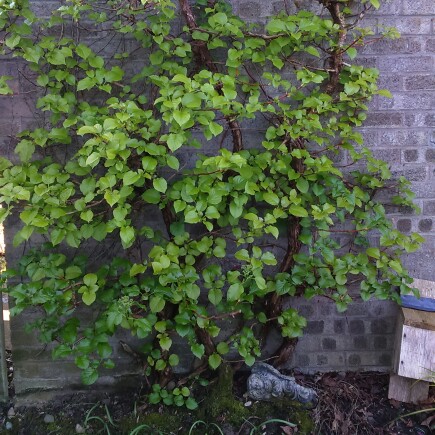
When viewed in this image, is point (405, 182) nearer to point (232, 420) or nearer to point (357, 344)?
point (357, 344)

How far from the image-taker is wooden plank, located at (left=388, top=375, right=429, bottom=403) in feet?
9.41

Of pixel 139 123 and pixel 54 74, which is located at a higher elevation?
pixel 54 74

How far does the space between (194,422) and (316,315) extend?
2.88ft

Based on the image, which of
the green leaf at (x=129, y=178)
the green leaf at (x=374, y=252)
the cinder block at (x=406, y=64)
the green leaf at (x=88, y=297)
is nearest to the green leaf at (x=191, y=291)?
the green leaf at (x=88, y=297)

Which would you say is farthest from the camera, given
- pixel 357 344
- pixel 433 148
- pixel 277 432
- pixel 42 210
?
pixel 357 344

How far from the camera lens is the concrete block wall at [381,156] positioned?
276 centimetres

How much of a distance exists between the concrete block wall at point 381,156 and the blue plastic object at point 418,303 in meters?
0.11

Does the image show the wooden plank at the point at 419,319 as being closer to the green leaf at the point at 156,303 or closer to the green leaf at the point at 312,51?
the green leaf at the point at 156,303

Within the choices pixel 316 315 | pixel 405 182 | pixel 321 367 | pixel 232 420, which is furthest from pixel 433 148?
pixel 232 420

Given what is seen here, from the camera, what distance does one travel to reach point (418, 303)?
297 centimetres

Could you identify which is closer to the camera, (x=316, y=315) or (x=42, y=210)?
(x=42, y=210)

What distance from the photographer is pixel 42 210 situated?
2449 millimetres

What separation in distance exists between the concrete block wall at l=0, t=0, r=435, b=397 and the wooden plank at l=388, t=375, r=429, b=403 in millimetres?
186

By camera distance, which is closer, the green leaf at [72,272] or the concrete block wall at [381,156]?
the green leaf at [72,272]
